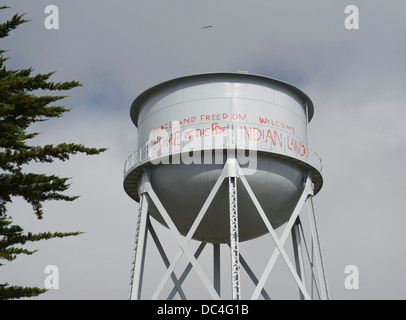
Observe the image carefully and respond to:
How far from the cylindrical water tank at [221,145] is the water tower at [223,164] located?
0.03 meters

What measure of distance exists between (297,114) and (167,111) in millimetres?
4108

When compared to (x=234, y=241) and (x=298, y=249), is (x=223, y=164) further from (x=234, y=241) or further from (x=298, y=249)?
(x=298, y=249)

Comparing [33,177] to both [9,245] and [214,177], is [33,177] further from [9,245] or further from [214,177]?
[214,177]

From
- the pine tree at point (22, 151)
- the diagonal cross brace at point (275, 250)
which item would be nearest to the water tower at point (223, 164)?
the diagonal cross brace at point (275, 250)

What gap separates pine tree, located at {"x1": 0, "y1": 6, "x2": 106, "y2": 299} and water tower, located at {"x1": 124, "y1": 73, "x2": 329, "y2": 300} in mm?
3732

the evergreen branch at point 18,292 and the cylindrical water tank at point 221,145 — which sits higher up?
the cylindrical water tank at point 221,145

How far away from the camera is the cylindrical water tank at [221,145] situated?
16891 mm

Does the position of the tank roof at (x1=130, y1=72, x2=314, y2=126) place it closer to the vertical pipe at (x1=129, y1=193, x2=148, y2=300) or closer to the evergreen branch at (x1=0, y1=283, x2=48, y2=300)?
the vertical pipe at (x1=129, y1=193, x2=148, y2=300)

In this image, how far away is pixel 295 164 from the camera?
17.9 meters

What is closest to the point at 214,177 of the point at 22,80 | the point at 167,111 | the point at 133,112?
the point at 167,111

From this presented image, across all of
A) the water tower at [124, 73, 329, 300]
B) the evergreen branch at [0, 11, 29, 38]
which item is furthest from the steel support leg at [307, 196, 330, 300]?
the evergreen branch at [0, 11, 29, 38]

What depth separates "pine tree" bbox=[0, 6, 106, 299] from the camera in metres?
12.8

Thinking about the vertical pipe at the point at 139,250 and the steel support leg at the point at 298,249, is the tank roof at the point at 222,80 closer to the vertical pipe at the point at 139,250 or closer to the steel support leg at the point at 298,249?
the vertical pipe at the point at 139,250

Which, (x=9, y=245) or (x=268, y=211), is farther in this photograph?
(x=268, y=211)
